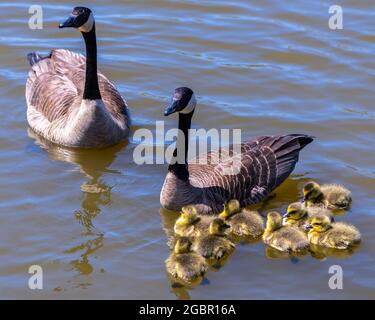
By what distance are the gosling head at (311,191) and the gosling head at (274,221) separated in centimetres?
81

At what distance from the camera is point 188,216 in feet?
36.1

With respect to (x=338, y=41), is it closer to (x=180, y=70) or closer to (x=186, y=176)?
(x=180, y=70)

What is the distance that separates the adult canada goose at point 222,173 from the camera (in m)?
11.5

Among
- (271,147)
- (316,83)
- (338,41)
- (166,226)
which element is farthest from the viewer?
(338,41)

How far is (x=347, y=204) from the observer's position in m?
11.8

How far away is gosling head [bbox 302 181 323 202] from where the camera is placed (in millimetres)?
11633

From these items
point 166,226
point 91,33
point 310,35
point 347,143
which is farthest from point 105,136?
point 310,35

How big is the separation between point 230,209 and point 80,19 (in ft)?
11.8

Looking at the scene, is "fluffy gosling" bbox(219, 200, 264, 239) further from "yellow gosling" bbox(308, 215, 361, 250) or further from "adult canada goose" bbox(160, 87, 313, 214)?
"yellow gosling" bbox(308, 215, 361, 250)

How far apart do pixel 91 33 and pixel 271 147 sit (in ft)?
10.2

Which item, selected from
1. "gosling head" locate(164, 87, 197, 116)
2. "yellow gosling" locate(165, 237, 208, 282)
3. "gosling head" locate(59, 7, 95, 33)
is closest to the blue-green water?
"yellow gosling" locate(165, 237, 208, 282)

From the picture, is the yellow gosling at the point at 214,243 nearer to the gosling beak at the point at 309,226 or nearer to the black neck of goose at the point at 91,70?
A: the gosling beak at the point at 309,226

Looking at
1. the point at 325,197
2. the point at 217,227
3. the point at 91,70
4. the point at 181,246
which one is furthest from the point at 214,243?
the point at 91,70

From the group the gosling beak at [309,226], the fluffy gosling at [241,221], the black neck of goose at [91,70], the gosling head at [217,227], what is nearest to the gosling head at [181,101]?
the fluffy gosling at [241,221]
